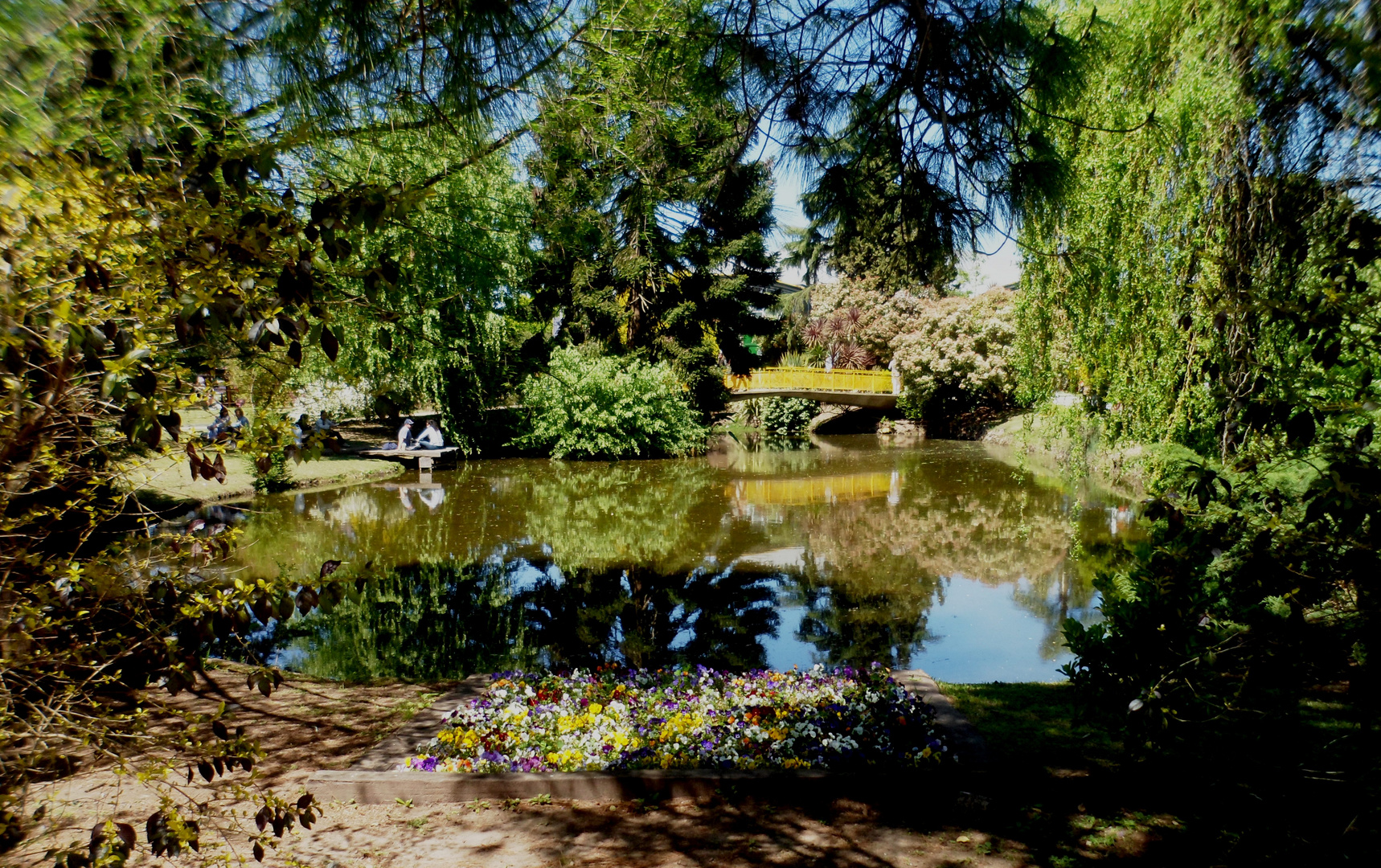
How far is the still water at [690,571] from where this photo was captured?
754cm

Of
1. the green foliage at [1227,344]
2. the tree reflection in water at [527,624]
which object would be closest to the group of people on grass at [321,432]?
the green foliage at [1227,344]

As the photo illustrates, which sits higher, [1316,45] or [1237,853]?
[1316,45]

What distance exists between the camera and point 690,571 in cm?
1056

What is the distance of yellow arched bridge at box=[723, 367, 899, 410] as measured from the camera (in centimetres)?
2964

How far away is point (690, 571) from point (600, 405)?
1186cm

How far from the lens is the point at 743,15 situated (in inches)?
171

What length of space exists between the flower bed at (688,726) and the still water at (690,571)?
4.09 feet

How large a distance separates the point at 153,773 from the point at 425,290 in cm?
1301

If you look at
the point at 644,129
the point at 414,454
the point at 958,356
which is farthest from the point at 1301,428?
the point at 958,356

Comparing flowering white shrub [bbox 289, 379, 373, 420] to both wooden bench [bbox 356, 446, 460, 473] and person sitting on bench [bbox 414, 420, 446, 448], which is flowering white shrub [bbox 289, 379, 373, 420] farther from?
person sitting on bench [bbox 414, 420, 446, 448]

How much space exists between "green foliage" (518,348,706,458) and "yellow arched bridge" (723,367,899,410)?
6.09m

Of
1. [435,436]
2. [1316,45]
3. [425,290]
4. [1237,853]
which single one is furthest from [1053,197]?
[435,436]

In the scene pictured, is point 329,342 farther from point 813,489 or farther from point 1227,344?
point 813,489

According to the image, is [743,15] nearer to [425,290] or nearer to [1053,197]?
[1053,197]
